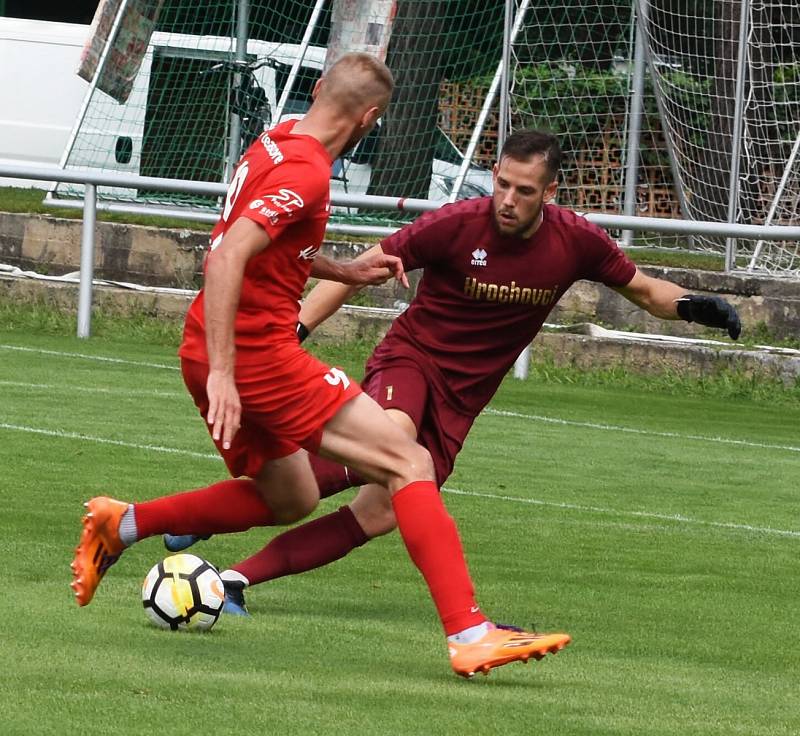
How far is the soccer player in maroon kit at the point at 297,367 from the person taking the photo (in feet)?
17.6

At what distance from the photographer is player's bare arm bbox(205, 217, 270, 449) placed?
533 centimetres

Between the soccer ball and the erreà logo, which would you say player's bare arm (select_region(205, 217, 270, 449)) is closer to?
the soccer ball

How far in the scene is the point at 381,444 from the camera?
18.5 ft

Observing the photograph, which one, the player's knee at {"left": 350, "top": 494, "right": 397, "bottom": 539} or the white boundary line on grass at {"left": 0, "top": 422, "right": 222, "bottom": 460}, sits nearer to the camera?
the player's knee at {"left": 350, "top": 494, "right": 397, "bottom": 539}

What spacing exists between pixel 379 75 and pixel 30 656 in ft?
6.42

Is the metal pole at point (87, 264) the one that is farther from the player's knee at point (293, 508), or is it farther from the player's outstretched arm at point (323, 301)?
the player's knee at point (293, 508)

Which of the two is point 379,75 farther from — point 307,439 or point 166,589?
point 166,589

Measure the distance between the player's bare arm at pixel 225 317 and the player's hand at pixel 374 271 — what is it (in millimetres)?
996

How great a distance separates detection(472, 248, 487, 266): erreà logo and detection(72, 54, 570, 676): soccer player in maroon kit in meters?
1.11

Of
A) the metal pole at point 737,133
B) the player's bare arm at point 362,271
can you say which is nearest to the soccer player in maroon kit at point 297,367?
the player's bare arm at point 362,271

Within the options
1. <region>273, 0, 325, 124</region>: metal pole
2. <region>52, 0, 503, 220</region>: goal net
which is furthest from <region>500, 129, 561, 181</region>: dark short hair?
<region>273, 0, 325, 124</region>: metal pole

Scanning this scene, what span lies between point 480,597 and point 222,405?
6.05 ft

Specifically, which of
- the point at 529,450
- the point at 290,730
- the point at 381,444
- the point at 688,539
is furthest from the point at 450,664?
the point at 529,450

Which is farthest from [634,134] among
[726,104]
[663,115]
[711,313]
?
[711,313]
